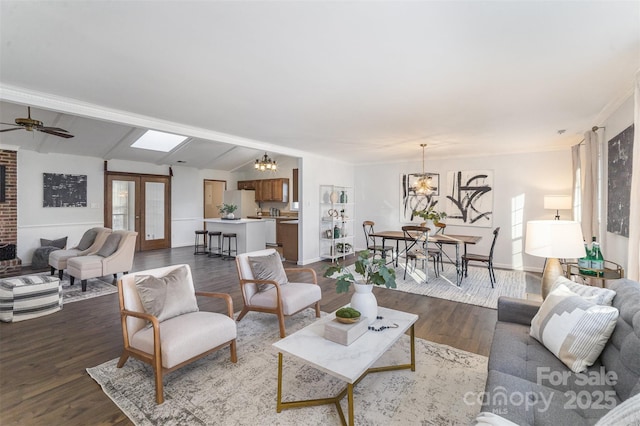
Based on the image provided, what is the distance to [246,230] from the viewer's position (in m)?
7.12

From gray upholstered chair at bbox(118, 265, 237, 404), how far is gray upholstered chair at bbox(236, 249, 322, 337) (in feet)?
1.78

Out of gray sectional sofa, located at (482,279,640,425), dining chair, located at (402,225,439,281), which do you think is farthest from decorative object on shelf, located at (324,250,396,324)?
dining chair, located at (402,225,439,281)

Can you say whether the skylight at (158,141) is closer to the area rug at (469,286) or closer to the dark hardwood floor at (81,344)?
the dark hardwood floor at (81,344)

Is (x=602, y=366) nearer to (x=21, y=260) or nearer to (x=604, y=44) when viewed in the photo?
(x=604, y=44)

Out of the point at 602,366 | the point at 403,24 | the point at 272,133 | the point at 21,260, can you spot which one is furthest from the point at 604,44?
the point at 21,260

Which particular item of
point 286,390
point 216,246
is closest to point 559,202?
point 286,390

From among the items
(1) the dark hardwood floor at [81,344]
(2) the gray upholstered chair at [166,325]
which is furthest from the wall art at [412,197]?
(2) the gray upholstered chair at [166,325]

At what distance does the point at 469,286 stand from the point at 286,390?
3783 mm

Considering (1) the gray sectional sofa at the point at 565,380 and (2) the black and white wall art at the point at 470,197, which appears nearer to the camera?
(1) the gray sectional sofa at the point at 565,380

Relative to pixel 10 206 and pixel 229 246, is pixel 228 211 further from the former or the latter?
pixel 10 206

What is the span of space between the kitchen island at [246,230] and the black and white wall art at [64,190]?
9.66ft

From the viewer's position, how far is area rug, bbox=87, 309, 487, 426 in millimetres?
1900

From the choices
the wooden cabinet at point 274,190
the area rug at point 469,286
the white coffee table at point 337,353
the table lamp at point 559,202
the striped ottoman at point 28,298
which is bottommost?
the area rug at point 469,286

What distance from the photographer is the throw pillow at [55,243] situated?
20.8 ft
